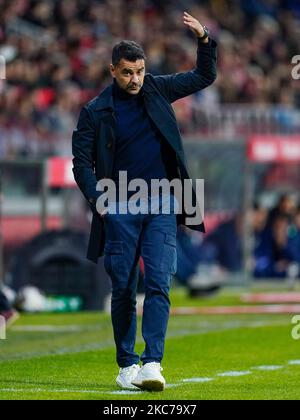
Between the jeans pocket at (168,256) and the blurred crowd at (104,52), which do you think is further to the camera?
the blurred crowd at (104,52)

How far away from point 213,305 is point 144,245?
998 centimetres

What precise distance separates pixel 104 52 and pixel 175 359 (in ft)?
55.2

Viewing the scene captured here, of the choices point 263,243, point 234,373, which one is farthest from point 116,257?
point 263,243

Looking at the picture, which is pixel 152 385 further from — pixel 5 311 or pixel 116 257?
pixel 5 311

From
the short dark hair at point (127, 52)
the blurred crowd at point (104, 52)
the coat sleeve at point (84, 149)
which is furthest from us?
the blurred crowd at point (104, 52)

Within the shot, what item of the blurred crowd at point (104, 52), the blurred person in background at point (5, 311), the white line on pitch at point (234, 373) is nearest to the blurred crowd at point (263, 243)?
the blurred crowd at point (104, 52)

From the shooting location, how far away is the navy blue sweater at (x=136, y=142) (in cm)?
912

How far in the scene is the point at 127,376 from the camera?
912 centimetres

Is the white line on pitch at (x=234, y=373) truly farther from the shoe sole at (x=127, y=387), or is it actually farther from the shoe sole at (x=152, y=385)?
the shoe sole at (x=152, y=385)

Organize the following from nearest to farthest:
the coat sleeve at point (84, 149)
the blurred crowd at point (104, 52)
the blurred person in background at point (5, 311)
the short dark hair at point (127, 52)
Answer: the short dark hair at point (127, 52)
the coat sleeve at point (84, 149)
the blurred person in background at point (5, 311)
the blurred crowd at point (104, 52)

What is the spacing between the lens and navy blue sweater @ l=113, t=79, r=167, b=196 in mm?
9117

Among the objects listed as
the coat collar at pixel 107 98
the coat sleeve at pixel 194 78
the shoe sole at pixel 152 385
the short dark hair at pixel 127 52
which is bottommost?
the shoe sole at pixel 152 385

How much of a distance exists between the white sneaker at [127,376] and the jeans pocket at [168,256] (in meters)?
0.65

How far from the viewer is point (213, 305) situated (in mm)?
19031
